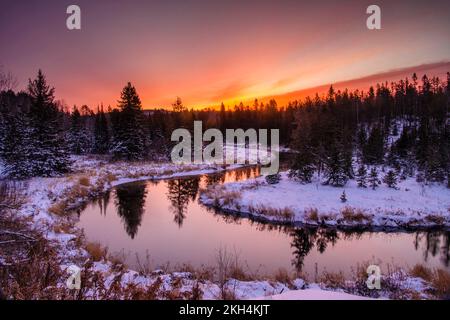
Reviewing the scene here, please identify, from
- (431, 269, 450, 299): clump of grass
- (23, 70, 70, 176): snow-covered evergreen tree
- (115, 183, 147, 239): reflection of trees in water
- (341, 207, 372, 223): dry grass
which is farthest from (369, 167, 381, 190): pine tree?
(23, 70, 70, 176): snow-covered evergreen tree

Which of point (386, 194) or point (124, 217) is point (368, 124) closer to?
point (386, 194)

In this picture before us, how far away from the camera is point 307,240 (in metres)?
15.0

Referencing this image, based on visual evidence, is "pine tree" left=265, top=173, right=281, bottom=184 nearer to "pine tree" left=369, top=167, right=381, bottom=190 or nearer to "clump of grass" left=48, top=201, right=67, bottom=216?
"pine tree" left=369, top=167, right=381, bottom=190

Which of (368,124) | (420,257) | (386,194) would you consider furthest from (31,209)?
(368,124)

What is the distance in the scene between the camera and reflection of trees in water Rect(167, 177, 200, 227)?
784 inches

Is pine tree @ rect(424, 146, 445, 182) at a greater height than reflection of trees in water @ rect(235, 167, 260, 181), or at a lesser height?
greater

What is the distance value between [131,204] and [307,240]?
1302 cm

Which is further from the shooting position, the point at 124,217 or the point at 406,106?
the point at 406,106

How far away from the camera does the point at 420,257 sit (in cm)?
1300

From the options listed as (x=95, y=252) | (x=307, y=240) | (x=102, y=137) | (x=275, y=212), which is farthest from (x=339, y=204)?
(x=102, y=137)

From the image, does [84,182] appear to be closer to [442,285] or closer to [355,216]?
[355,216]
